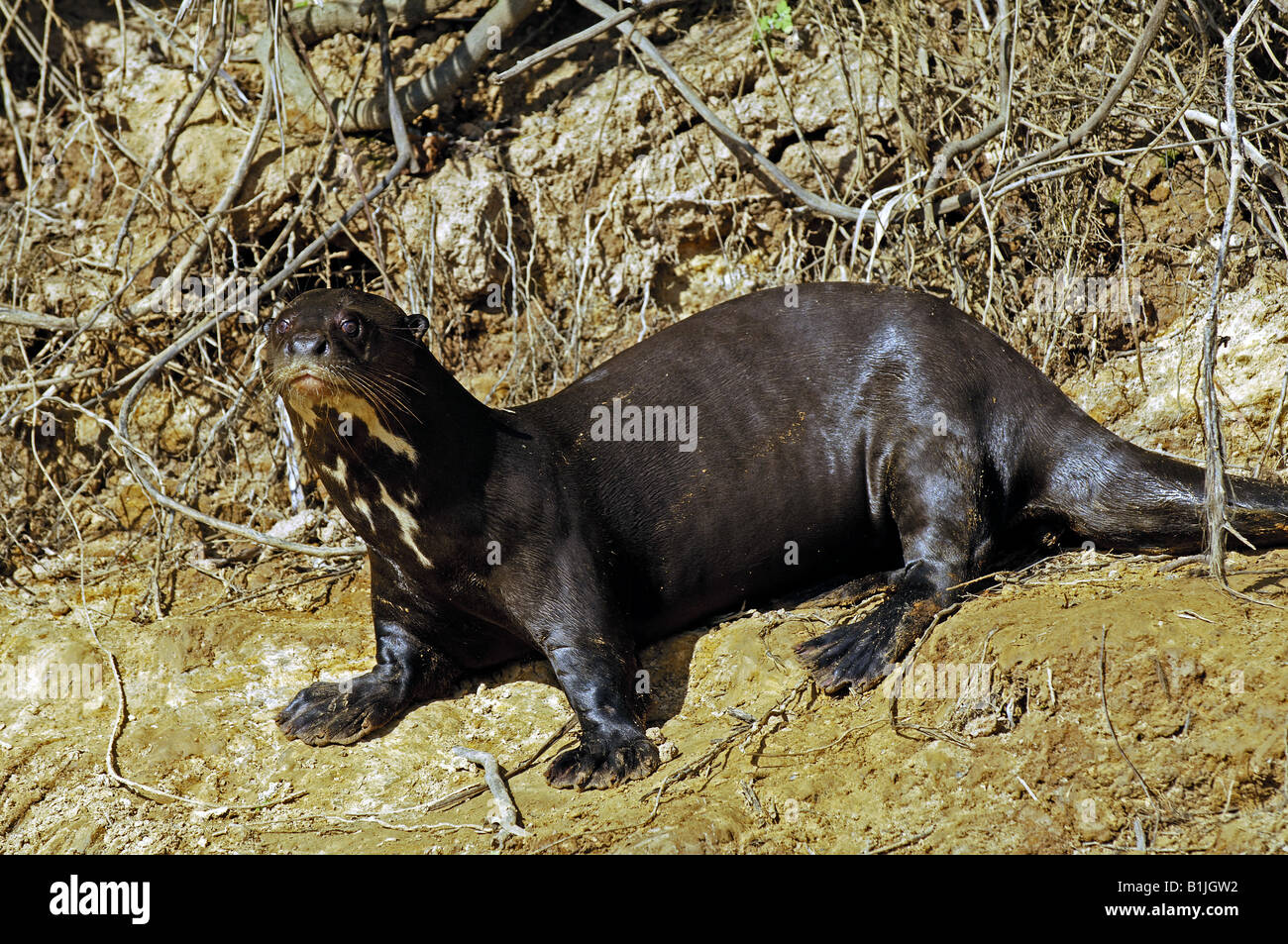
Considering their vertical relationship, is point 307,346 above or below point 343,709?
above

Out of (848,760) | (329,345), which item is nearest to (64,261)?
(329,345)

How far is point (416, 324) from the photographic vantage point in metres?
3.18

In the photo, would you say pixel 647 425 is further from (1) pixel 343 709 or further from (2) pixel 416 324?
(1) pixel 343 709

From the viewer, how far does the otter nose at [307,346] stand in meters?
2.86

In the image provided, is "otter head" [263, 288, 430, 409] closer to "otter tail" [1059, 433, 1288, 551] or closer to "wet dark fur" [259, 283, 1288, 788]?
"wet dark fur" [259, 283, 1288, 788]

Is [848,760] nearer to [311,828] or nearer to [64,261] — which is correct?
[311,828]

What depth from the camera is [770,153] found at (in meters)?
Answer: 4.88

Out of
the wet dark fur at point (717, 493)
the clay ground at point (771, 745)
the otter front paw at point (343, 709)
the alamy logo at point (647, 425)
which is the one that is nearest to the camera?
the clay ground at point (771, 745)

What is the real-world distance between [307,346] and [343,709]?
3.31 ft

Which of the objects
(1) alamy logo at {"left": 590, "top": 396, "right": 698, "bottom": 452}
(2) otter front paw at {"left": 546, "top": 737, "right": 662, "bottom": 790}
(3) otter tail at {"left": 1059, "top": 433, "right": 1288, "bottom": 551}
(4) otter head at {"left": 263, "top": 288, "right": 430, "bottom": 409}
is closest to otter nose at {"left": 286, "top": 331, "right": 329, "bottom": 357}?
(4) otter head at {"left": 263, "top": 288, "right": 430, "bottom": 409}

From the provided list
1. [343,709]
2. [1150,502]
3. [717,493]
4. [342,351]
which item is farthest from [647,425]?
[1150,502]

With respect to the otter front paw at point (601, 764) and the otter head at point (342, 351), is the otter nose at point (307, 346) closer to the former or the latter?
the otter head at point (342, 351)

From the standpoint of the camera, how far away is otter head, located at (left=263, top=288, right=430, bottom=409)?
113 inches

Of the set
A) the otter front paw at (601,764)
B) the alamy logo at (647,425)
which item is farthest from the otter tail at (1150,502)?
the otter front paw at (601,764)
